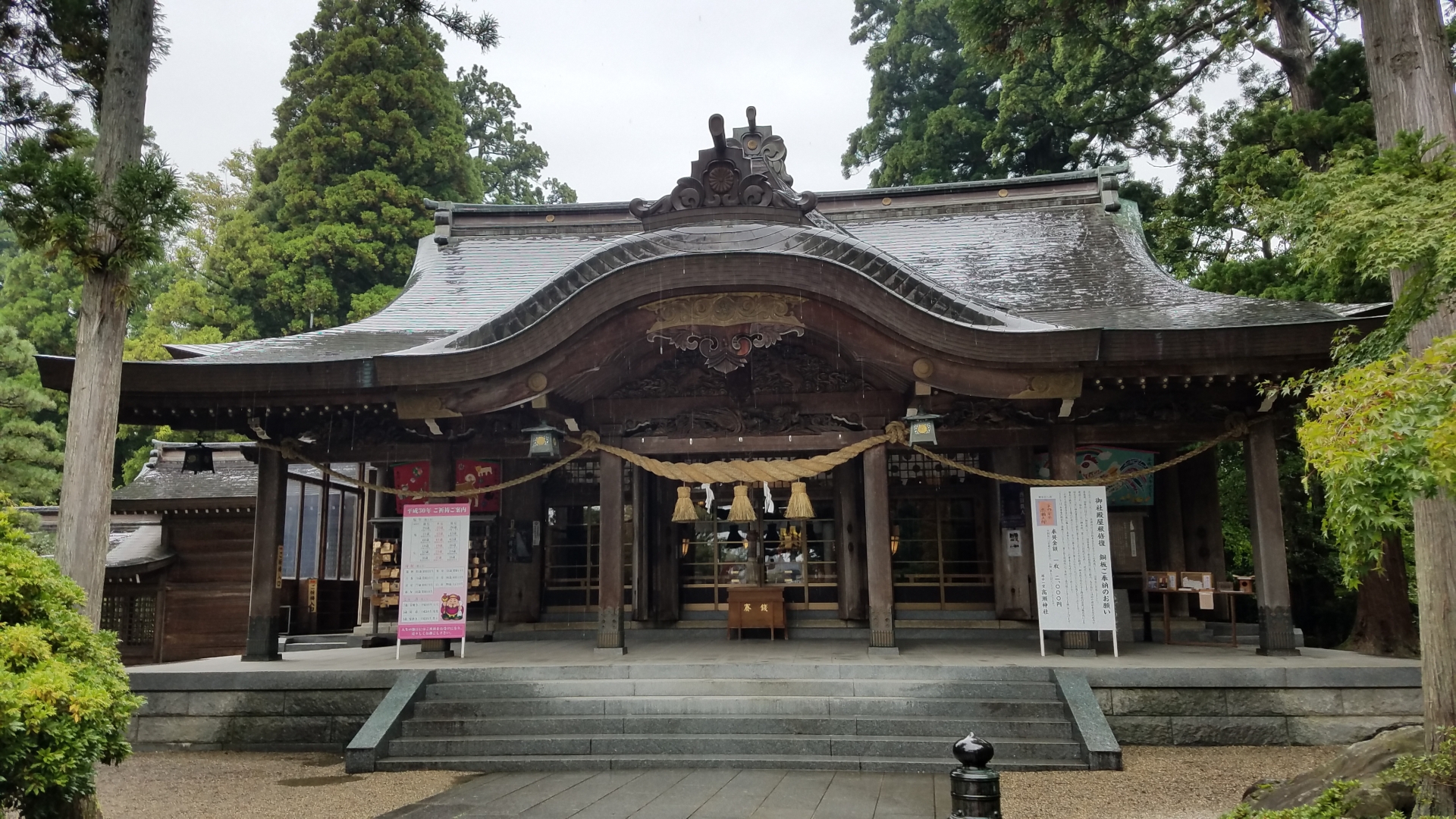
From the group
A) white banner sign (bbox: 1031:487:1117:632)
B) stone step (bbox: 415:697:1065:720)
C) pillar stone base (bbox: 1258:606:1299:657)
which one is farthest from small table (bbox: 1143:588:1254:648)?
stone step (bbox: 415:697:1065:720)

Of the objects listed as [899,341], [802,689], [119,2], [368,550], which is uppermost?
[119,2]

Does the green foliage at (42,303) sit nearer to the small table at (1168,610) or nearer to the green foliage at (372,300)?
the green foliage at (372,300)

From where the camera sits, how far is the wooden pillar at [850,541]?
12266 mm

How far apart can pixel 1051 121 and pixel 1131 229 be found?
8.72 m

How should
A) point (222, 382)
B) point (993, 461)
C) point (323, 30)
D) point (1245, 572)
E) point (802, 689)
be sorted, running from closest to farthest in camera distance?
point (802, 689) → point (222, 382) → point (993, 461) → point (1245, 572) → point (323, 30)

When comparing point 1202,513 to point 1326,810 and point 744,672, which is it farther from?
point 1326,810

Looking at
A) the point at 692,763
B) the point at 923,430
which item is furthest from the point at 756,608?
the point at 692,763

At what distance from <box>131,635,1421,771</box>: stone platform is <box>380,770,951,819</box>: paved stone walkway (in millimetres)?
Result: 293

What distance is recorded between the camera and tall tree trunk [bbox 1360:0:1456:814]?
561 centimetres

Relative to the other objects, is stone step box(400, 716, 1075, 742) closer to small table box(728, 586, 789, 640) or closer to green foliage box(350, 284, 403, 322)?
small table box(728, 586, 789, 640)

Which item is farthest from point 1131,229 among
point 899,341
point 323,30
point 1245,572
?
→ point 323,30

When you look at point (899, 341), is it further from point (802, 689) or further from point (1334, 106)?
point (1334, 106)

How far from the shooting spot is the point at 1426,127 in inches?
251

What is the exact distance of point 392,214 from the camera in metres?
24.3
